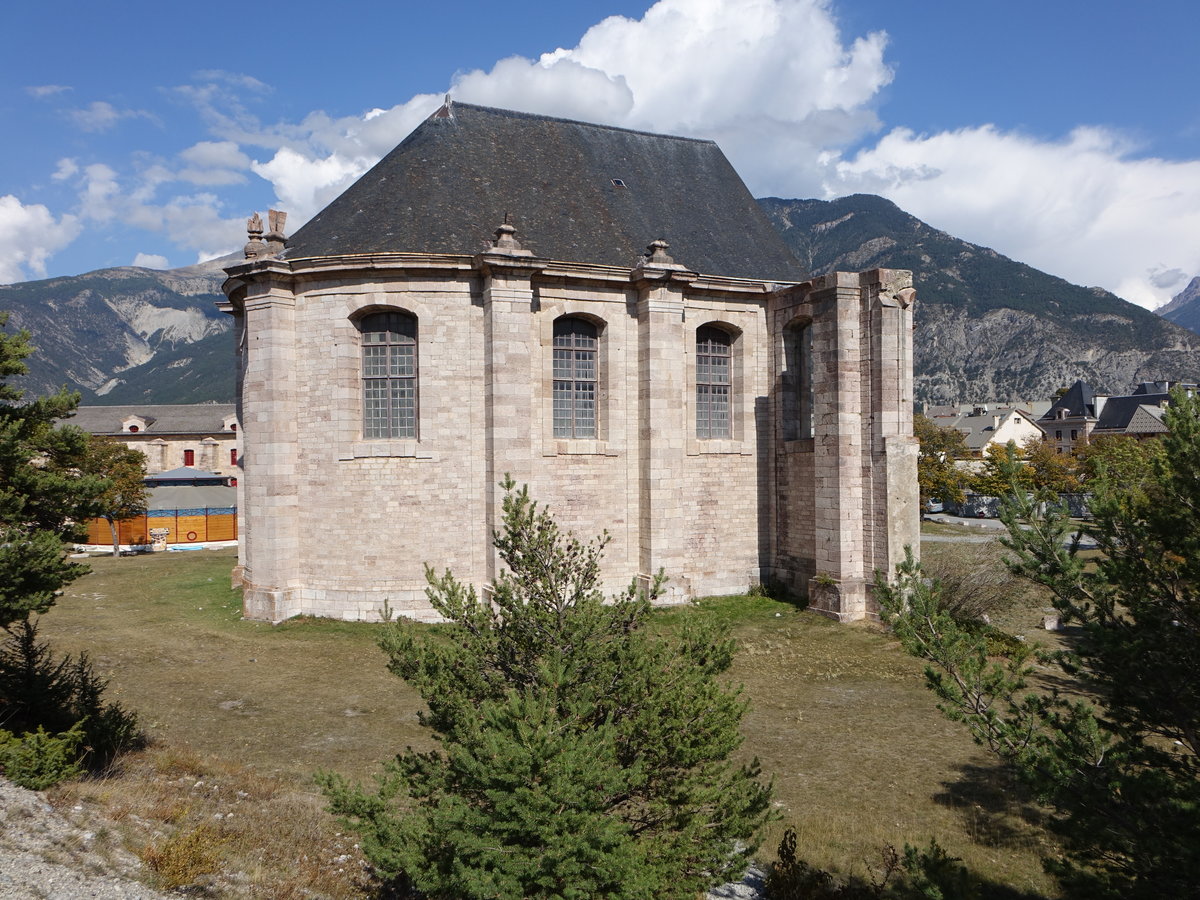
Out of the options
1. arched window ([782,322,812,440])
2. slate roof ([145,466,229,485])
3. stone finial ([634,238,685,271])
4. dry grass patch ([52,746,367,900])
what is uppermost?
stone finial ([634,238,685,271])

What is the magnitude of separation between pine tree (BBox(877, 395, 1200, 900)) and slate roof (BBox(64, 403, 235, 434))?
5814 centimetres

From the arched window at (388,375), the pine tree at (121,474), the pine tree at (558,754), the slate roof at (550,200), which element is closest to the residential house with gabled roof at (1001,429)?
the slate roof at (550,200)

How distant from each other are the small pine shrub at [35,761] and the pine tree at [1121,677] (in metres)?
7.60

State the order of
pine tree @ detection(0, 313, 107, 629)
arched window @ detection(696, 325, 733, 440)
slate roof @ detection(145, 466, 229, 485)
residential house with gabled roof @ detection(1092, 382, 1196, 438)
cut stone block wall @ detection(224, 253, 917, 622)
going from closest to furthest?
pine tree @ detection(0, 313, 107, 629) < cut stone block wall @ detection(224, 253, 917, 622) < arched window @ detection(696, 325, 733, 440) < slate roof @ detection(145, 466, 229, 485) < residential house with gabled roof @ detection(1092, 382, 1196, 438)

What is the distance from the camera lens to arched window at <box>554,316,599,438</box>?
1759 cm

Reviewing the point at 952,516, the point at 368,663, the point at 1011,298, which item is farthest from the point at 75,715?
the point at 1011,298

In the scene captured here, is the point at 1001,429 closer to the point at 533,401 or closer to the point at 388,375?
the point at 533,401

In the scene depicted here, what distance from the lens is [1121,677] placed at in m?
4.87

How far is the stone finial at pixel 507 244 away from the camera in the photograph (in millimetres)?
15891

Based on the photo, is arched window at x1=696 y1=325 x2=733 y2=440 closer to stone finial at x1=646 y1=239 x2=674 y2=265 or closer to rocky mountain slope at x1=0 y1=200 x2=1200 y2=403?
stone finial at x1=646 y1=239 x2=674 y2=265

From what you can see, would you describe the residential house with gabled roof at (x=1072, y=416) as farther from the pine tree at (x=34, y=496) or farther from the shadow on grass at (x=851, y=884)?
the pine tree at (x=34, y=496)

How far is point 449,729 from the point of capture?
5.50 meters

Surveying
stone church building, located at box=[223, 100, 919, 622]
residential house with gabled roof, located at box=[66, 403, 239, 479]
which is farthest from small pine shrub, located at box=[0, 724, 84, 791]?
residential house with gabled roof, located at box=[66, 403, 239, 479]

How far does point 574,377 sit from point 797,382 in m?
5.94
